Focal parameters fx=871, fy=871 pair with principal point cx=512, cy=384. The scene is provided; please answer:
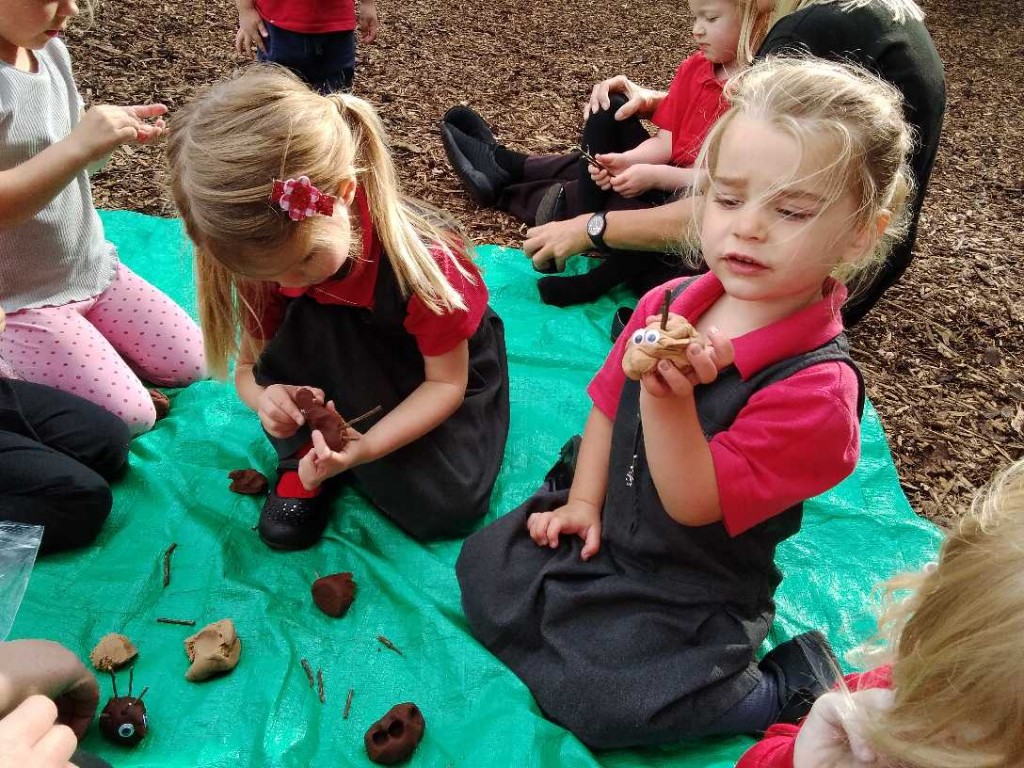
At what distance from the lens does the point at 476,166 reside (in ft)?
12.2

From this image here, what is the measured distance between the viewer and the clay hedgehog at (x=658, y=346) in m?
1.26

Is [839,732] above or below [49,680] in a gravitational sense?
above

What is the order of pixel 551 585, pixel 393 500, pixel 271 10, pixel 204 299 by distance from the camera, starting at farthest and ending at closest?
pixel 271 10, pixel 393 500, pixel 204 299, pixel 551 585

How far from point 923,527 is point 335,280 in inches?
63.3

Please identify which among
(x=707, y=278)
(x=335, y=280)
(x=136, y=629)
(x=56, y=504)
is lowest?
(x=136, y=629)

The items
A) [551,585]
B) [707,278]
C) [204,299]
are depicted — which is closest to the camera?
[707,278]

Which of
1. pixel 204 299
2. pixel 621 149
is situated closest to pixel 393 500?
pixel 204 299

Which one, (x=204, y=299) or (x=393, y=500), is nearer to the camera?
(x=204, y=299)

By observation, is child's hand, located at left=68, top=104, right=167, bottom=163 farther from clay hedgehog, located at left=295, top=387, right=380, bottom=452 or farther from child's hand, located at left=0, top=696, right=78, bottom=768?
child's hand, located at left=0, top=696, right=78, bottom=768

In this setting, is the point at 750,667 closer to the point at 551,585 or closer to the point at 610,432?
the point at 551,585

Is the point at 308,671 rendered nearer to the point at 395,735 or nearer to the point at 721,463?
the point at 395,735

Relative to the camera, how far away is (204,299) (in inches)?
77.7

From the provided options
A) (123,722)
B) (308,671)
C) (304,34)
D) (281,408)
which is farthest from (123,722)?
(304,34)

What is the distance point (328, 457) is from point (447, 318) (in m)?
0.40
